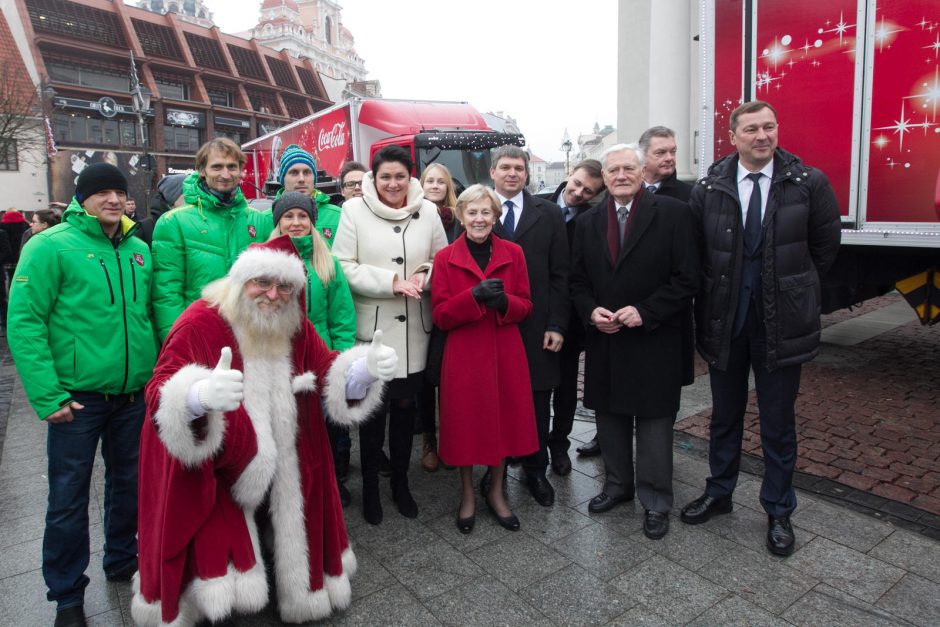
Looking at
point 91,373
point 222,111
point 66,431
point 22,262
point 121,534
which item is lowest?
point 121,534

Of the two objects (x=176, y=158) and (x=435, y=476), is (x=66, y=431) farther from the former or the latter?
(x=176, y=158)

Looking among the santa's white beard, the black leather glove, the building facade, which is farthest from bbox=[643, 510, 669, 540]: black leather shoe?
the building facade

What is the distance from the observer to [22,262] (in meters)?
2.64

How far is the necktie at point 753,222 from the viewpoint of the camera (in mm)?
3188

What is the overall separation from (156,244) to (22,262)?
0.65 meters

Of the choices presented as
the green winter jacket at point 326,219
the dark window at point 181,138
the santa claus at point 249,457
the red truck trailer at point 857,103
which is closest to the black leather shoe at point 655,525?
the santa claus at point 249,457

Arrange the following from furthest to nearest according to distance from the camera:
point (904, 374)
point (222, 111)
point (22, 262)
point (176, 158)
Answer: point (222, 111) < point (176, 158) < point (904, 374) < point (22, 262)

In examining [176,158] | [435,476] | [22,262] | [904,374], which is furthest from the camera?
[176,158]

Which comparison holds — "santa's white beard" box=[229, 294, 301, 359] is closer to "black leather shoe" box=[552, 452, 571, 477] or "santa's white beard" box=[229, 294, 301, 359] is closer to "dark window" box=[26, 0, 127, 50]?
"black leather shoe" box=[552, 452, 571, 477]

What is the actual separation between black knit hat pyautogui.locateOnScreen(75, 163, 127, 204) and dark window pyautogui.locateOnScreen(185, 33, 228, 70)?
49.2 meters

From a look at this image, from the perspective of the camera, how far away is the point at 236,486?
2418mm

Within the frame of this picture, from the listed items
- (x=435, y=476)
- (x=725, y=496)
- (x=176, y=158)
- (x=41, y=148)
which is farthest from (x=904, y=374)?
(x=176, y=158)

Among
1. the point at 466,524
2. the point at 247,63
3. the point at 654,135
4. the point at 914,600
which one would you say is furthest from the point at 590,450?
the point at 247,63

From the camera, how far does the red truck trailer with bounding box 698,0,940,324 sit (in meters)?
4.52
